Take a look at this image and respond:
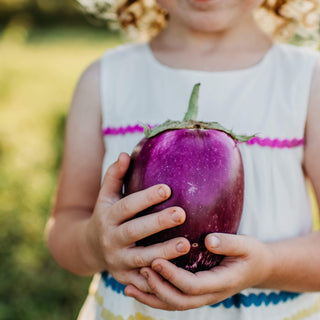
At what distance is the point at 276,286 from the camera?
1500mm

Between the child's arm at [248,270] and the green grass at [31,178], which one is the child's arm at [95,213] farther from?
the green grass at [31,178]

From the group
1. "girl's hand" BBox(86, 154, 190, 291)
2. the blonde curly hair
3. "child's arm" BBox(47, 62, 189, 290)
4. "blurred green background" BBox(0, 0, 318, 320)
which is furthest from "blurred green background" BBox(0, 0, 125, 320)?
"girl's hand" BBox(86, 154, 190, 291)

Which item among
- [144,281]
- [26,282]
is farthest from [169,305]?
[26,282]

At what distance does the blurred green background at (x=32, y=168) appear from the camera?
111 inches

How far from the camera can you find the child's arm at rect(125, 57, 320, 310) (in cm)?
117

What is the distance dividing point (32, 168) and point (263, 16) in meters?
2.54

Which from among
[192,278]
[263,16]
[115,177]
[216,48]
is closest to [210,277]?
[192,278]

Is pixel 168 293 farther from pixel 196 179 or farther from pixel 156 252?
pixel 196 179

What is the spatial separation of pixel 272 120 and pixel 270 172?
5.9 inches

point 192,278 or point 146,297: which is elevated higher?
point 192,278

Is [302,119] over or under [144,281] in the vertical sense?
over

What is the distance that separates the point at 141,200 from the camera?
1.13 meters

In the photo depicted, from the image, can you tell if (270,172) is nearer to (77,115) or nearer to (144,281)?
(144,281)

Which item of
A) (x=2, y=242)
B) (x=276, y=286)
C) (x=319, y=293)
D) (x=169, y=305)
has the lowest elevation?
(x=2, y=242)
